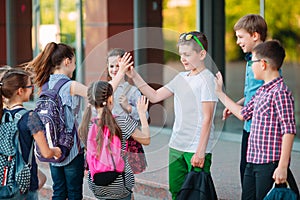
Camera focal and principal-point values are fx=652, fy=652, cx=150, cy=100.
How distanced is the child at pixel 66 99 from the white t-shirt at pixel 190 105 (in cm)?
73

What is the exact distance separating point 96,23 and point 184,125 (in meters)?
5.45

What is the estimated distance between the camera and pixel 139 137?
14.0ft

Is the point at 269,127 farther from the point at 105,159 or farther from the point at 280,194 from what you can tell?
the point at 105,159

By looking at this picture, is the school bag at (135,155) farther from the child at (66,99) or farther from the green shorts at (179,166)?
the child at (66,99)

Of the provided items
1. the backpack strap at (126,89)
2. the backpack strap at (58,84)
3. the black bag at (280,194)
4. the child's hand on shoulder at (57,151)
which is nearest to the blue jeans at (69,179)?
the child's hand on shoulder at (57,151)

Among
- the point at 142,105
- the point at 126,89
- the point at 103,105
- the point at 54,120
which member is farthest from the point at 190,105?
the point at 54,120

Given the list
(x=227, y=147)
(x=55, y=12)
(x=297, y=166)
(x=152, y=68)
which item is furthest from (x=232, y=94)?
(x=152, y=68)

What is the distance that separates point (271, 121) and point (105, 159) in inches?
42.4

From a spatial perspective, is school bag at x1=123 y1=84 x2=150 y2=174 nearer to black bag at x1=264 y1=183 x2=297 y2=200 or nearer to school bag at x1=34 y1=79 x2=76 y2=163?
school bag at x1=34 y1=79 x2=76 y2=163

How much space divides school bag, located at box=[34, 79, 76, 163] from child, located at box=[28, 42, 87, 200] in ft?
0.16

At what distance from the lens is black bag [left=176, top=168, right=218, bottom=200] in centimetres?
438

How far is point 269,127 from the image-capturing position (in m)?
3.98

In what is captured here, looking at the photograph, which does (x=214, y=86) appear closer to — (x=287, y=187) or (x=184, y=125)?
(x=184, y=125)

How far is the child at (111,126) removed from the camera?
4.16 meters
